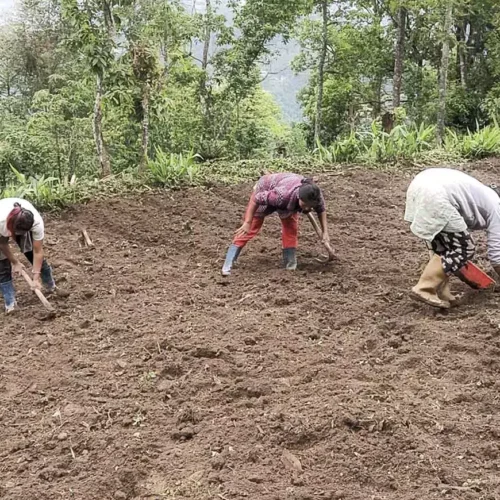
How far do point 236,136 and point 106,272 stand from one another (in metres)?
11.2

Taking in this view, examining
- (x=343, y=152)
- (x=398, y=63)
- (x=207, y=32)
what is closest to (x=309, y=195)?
(x=343, y=152)

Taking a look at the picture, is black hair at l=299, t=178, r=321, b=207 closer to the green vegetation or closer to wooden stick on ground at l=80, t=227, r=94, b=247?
wooden stick on ground at l=80, t=227, r=94, b=247

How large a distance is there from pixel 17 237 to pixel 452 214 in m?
3.06

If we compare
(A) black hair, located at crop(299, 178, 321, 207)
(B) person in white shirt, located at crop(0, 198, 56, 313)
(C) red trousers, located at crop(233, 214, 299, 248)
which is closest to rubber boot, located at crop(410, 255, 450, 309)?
(A) black hair, located at crop(299, 178, 321, 207)

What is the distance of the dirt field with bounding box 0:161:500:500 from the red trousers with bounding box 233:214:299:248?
257mm

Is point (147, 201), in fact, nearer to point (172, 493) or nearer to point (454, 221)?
point (454, 221)

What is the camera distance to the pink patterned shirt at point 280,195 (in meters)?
5.10

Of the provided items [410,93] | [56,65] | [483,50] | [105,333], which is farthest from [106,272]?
[483,50]

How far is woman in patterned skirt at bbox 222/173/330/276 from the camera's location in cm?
492

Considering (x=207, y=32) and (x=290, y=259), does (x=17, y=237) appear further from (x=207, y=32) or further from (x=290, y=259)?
(x=207, y=32)

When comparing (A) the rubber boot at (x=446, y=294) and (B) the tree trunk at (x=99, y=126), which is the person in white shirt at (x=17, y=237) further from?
(B) the tree trunk at (x=99, y=126)

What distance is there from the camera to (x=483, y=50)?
19781mm

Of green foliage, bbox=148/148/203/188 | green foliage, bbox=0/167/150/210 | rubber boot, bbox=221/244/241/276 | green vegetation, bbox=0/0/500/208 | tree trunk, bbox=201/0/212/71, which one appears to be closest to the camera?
rubber boot, bbox=221/244/241/276

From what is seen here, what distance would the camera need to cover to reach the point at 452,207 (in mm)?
4121
